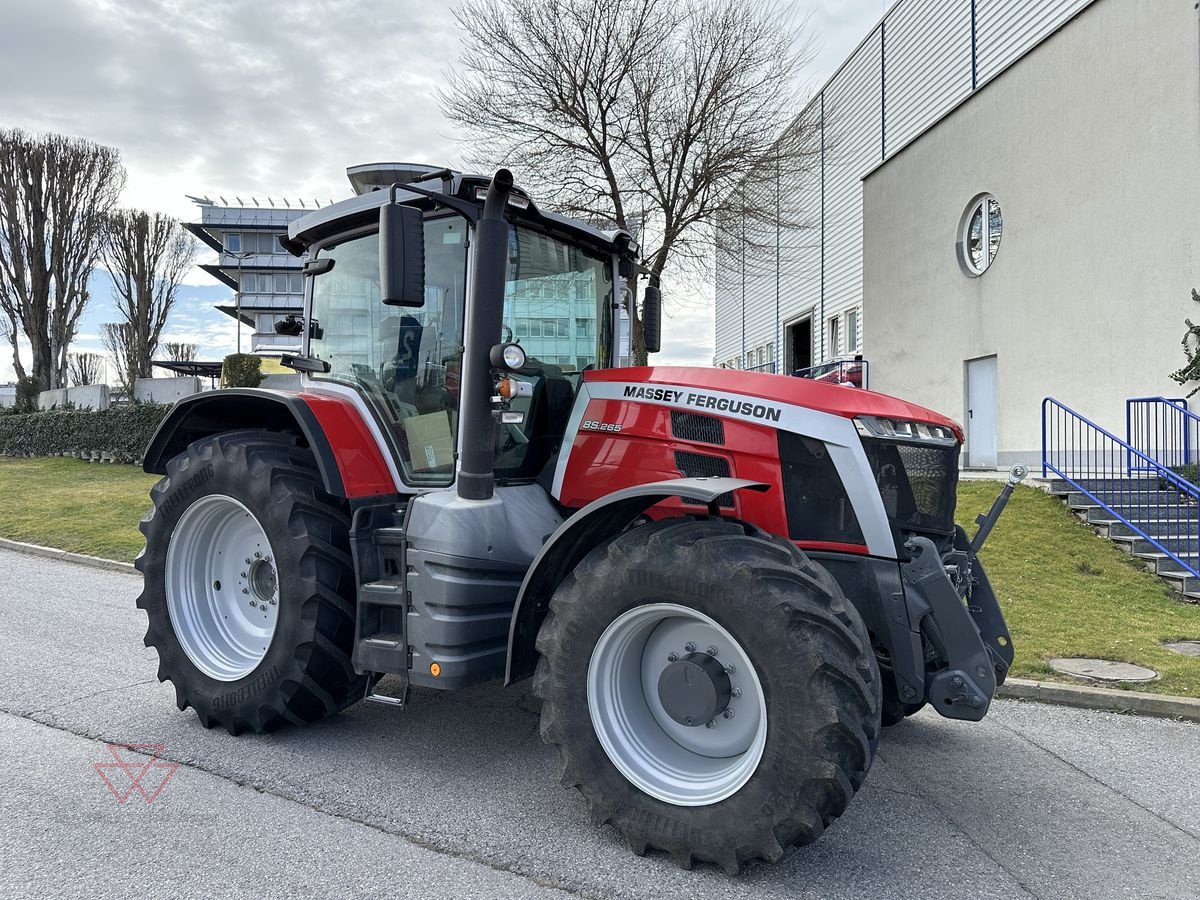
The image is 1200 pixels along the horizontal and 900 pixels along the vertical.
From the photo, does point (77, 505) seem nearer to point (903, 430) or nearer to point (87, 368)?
point (903, 430)

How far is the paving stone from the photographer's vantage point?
5629 millimetres

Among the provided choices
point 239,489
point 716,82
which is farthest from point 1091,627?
point 716,82

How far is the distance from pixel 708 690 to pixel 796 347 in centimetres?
2992

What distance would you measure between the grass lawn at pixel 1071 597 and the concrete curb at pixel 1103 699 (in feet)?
0.72

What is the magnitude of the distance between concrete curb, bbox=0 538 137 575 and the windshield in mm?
6955

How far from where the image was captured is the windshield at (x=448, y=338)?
4023 mm

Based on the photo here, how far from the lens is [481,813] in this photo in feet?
11.2

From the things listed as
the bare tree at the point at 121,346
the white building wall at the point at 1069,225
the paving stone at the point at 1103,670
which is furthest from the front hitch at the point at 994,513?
the bare tree at the point at 121,346

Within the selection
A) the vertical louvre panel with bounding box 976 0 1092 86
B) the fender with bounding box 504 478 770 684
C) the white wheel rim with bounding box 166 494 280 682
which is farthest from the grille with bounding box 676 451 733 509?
the vertical louvre panel with bounding box 976 0 1092 86

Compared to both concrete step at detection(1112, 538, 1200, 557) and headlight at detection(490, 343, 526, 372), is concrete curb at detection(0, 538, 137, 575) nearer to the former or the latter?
headlight at detection(490, 343, 526, 372)

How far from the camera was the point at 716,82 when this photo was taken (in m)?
Answer: 16.2

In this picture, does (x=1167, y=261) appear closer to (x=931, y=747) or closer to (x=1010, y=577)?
(x=1010, y=577)

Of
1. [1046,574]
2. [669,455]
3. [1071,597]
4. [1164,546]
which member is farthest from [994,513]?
[1164,546]

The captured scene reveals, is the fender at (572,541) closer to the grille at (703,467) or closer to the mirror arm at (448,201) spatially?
the grille at (703,467)
